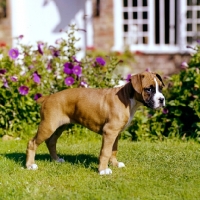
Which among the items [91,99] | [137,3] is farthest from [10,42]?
[91,99]

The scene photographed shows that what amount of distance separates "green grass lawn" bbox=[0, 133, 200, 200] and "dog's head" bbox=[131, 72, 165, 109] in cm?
83

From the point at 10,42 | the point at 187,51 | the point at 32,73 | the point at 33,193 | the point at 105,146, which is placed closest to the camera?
the point at 33,193

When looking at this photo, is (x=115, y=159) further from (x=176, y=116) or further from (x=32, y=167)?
(x=176, y=116)

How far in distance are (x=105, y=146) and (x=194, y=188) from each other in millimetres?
1155

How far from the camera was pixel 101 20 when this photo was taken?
15812 millimetres

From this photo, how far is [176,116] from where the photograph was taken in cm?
896

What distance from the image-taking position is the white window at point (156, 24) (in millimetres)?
15430

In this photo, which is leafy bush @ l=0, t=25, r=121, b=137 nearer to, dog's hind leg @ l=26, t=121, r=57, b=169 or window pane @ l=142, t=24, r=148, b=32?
dog's hind leg @ l=26, t=121, r=57, b=169

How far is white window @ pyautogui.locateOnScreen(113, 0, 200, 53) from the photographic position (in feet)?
50.6

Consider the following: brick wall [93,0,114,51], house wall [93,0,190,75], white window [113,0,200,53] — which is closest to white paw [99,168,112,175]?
house wall [93,0,190,75]

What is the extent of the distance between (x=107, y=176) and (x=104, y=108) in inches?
31.7

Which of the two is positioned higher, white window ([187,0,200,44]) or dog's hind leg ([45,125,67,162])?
white window ([187,0,200,44])

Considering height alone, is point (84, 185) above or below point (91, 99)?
below

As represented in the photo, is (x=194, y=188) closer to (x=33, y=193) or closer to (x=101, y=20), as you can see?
(x=33, y=193)
